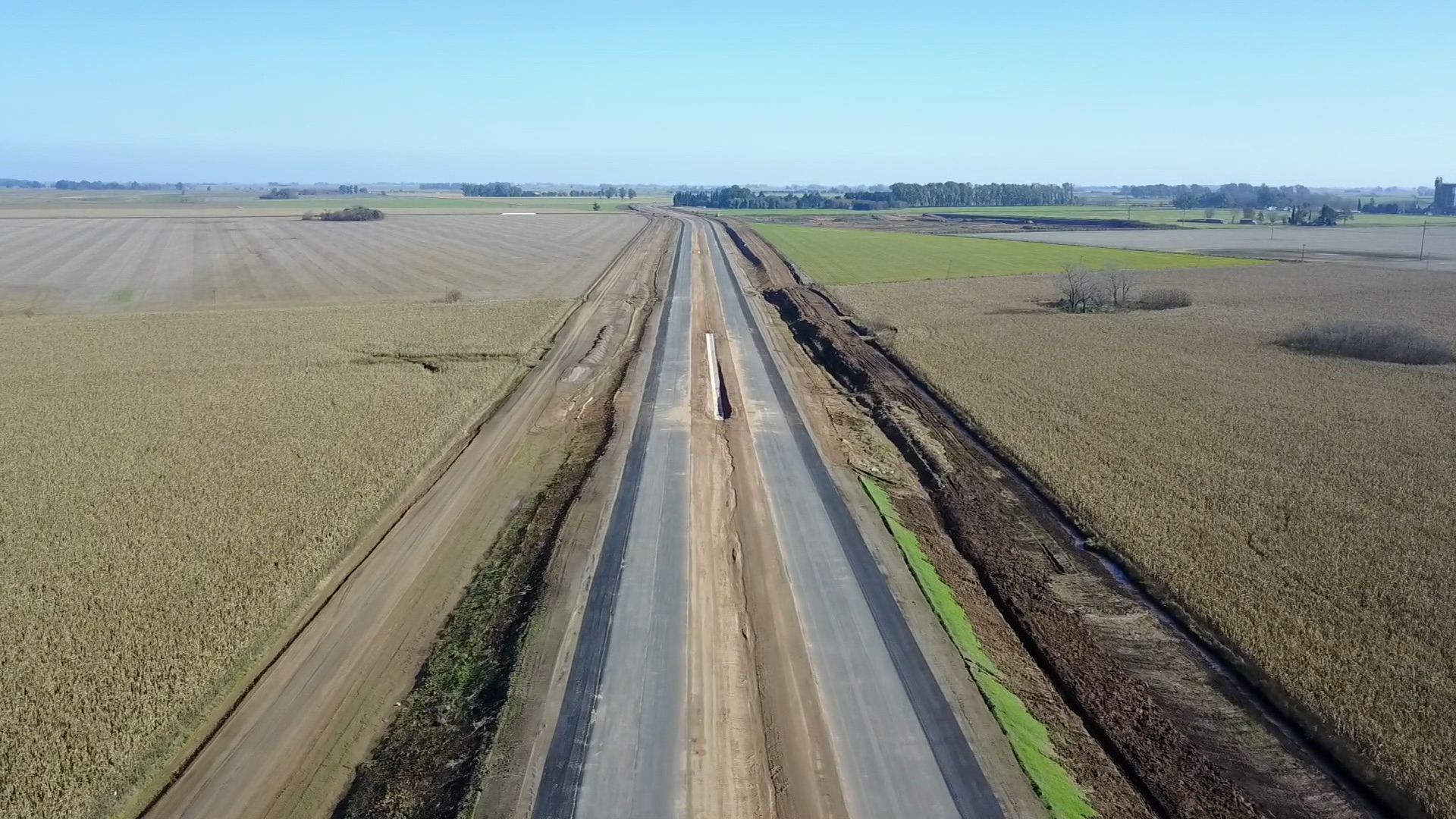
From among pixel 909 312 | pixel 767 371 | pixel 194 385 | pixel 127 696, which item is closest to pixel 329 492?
pixel 127 696

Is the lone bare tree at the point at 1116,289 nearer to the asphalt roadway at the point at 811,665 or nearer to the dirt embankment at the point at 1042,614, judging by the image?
the dirt embankment at the point at 1042,614

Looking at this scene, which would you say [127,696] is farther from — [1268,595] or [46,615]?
[1268,595]

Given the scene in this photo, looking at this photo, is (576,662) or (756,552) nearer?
(576,662)

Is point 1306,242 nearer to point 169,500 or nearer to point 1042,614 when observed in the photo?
point 1042,614

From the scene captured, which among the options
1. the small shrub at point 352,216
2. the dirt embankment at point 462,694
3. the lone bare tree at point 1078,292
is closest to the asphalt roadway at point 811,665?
the dirt embankment at point 462,694

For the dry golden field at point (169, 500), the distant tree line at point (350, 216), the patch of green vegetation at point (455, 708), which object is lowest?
the patch of green vegetation at point (455, 708)

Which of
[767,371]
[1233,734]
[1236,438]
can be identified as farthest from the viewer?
[767,371]

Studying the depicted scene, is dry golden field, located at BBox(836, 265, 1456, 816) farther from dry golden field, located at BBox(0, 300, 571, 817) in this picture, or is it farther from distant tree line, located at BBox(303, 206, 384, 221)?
distant tree line, located at BBox(303, 206, 384, 221)
